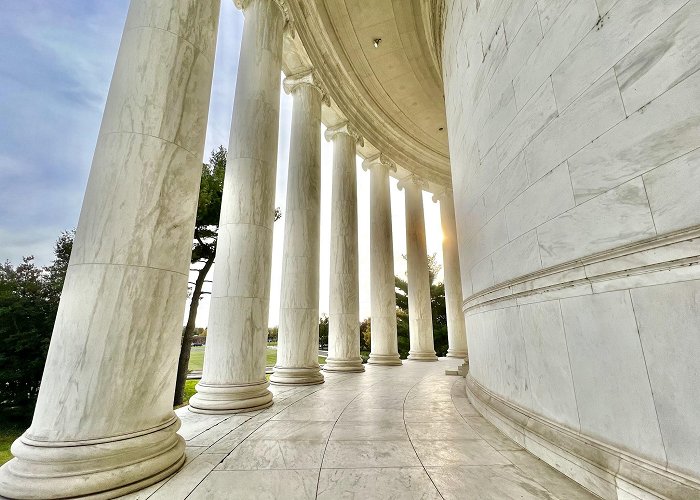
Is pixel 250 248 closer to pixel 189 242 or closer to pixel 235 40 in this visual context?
pixel 189 242

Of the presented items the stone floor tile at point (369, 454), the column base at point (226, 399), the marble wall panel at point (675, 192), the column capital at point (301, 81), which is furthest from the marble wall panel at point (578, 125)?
the column capital at point (301, 81)

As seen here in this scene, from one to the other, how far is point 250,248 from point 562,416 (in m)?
55.5

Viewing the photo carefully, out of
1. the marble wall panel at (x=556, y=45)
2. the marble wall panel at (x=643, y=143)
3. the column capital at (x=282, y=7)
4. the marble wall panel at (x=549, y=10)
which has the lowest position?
the marble wall panel at (x=643, y=143)

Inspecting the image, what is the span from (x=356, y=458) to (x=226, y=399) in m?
29.8

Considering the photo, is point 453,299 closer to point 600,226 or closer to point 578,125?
point 578,125

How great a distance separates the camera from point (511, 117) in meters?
42.2

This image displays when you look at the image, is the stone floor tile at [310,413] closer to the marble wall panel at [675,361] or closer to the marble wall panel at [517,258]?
the marble wall panel at [517,258]

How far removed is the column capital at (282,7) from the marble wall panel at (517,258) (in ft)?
277

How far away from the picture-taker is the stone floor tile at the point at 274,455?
3228 centimetres

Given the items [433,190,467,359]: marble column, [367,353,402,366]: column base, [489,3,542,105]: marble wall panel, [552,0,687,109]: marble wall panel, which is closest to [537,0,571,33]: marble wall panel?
[489,3,542,105]: marble wall panel

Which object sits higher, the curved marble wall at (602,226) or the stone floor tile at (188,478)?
the curved marble wall at (602,226)

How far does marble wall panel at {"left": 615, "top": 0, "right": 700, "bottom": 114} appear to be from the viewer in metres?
21.3

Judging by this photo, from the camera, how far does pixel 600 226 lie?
27.1m

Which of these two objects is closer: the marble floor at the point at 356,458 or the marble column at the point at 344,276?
the marble floor at the point at 356,458
